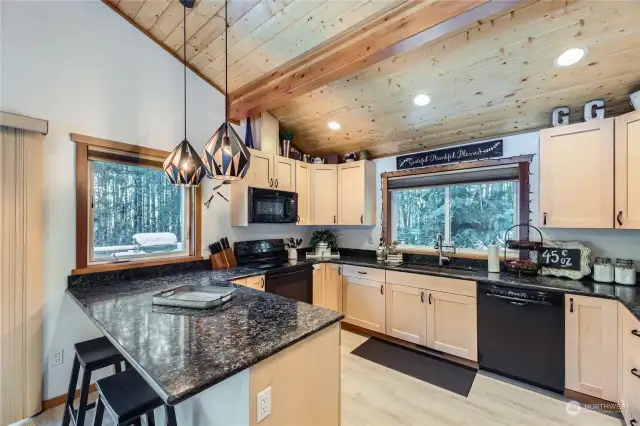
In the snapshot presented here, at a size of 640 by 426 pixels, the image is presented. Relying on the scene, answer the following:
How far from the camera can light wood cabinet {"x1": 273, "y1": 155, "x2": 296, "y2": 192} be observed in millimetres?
3504

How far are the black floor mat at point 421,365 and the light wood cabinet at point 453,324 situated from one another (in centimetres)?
14

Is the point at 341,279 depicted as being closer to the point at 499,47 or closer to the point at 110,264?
the point at 110,264

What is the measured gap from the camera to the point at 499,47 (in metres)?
2.16

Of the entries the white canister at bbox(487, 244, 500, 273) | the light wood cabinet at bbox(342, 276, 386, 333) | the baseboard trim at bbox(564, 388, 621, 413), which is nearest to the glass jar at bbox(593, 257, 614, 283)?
the white canister at bbox(487, 244, 500, 273)

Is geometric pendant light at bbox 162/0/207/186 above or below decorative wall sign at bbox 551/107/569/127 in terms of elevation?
below

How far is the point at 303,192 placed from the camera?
3900 millimetres

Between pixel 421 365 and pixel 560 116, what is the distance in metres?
2.74

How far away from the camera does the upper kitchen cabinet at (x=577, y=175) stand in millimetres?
2322

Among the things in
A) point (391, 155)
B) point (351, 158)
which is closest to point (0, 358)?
point (351, 158)

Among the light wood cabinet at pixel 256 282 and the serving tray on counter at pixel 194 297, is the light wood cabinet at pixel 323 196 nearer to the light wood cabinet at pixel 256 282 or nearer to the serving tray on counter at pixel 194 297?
the light wood cabinet at pixel 256 282

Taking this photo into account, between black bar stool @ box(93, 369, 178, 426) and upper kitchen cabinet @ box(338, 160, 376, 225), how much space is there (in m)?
2.98

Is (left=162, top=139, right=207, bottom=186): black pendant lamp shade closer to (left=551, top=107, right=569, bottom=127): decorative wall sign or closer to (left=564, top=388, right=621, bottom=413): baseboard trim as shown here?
(left=551, top=107, right=569, bottom=127): decorative wall sign

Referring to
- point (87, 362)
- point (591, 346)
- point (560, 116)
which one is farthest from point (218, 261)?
point (560, 116)

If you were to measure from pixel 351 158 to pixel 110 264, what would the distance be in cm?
307
